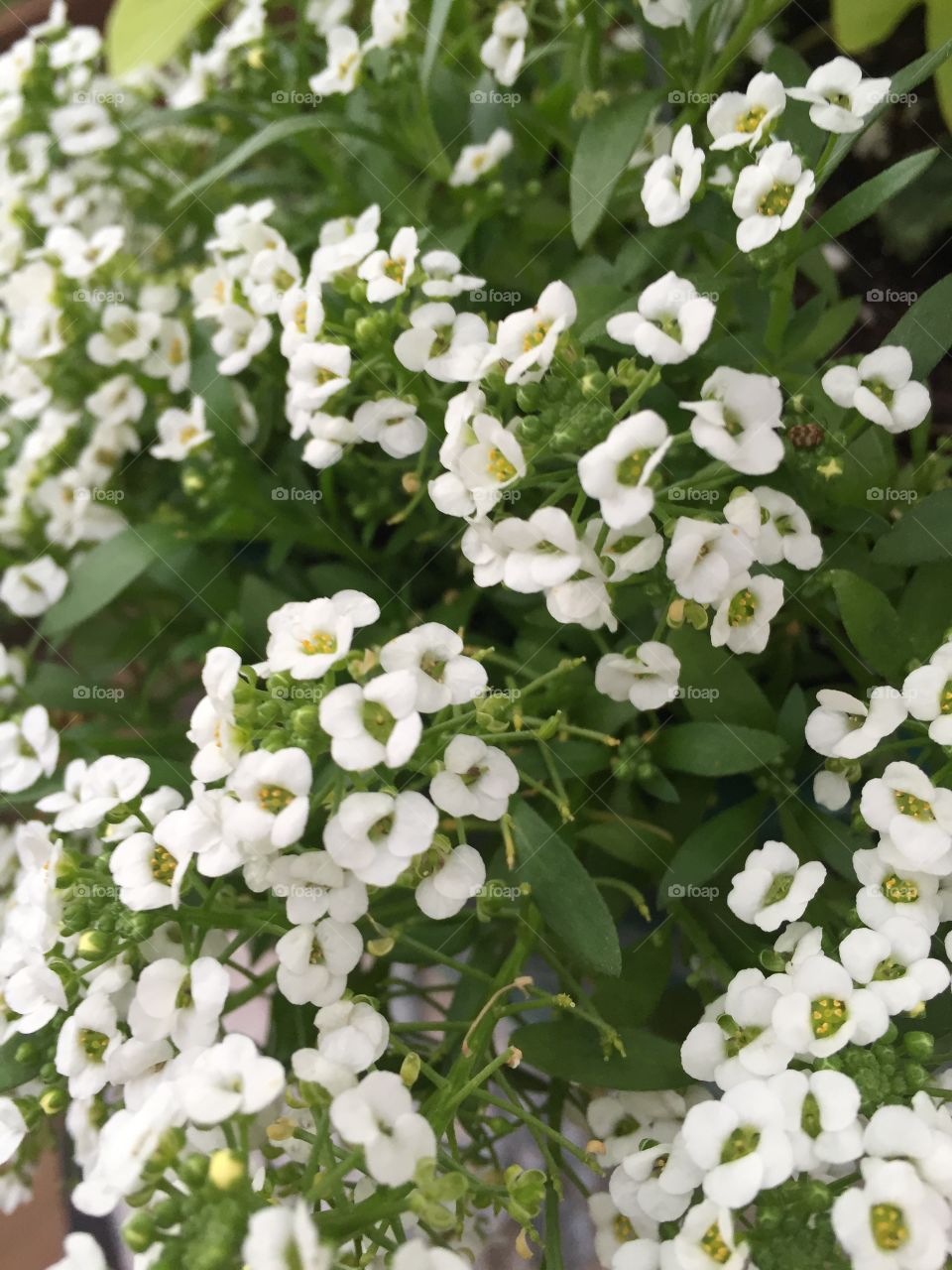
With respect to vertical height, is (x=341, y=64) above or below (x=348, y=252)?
above

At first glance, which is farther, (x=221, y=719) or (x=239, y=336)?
(x=239, y=336)

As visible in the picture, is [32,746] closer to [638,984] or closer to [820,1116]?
[638,984]

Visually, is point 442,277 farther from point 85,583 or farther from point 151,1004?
point 151,1004

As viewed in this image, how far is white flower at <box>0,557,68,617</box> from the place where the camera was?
129cm

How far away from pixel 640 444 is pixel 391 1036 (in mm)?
523

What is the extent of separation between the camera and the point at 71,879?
0.83 m

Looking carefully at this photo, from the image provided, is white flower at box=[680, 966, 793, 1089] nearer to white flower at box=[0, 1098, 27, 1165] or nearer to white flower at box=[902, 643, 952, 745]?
white flower at box=[902, 643, 952, 745]

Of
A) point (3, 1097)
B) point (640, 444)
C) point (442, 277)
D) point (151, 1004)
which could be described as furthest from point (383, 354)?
point (3, 1097)

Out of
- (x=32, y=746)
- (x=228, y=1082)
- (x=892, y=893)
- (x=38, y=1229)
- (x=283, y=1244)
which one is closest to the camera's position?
(x=283, y=1244)

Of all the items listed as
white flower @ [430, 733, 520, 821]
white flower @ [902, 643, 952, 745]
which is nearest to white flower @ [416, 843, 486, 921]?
white flower @ [430, 733, 520, 821]

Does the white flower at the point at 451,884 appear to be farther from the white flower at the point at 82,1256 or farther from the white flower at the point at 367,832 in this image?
the white flower at the point at 82,1256

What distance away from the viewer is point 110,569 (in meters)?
1.23

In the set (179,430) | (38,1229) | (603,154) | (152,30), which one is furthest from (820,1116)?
(152,30)

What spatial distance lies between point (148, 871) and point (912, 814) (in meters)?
0.61
